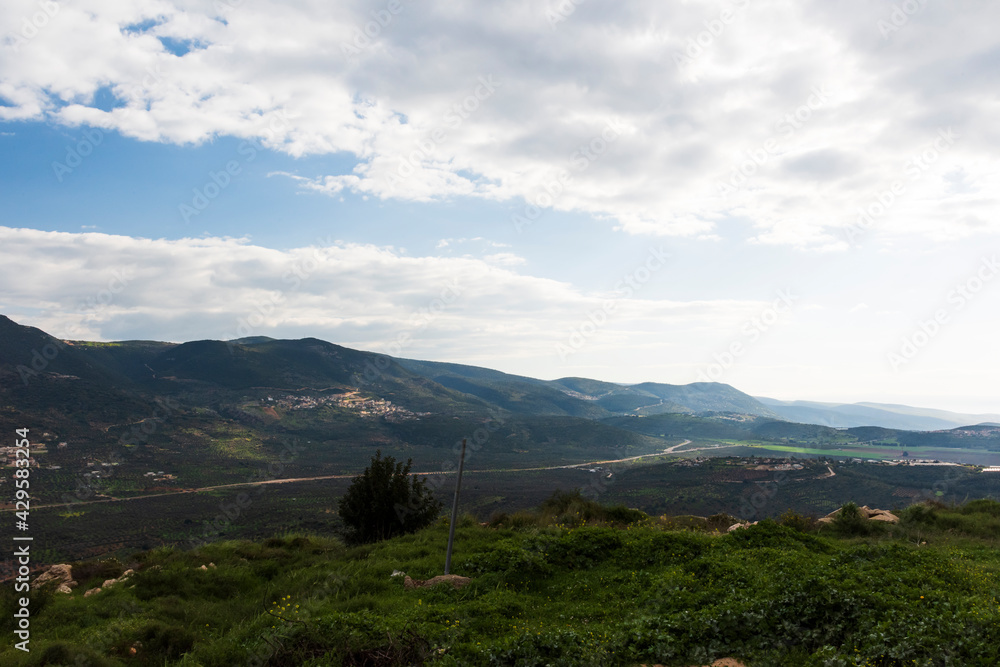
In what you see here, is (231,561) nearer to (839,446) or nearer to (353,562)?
(353,562)

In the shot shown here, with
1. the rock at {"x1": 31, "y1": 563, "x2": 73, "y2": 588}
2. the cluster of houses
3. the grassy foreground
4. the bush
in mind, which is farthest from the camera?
the cluster of houses

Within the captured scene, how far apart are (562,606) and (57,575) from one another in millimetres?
18712

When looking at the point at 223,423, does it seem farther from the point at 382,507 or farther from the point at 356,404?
the point at 382,507

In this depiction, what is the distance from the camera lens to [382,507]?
25.3 meters

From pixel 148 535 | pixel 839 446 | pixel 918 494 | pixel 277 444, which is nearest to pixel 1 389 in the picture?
pixel 277 444

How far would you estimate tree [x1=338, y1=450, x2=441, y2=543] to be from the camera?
25.2 metres

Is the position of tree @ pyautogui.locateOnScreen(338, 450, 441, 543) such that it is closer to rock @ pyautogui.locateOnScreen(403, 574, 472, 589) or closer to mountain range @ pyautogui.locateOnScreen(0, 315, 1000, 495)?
rock @ pyautogui.locateOnScreen(403, 574, 472, 589)

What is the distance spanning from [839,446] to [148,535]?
209 m

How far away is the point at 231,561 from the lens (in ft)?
63.2

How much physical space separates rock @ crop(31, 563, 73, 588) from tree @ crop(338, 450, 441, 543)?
1039cm

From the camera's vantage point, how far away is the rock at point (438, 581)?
550 inches

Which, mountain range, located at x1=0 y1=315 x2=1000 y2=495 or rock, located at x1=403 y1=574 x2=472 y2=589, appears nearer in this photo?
rock, located at x1=403 y1=574 x2=472 y2=589

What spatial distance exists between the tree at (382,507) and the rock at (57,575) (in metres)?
10.4

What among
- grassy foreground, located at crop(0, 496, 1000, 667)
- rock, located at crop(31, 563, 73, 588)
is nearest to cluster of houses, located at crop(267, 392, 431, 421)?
rock, located at crop(31, 563, 73, 588)
